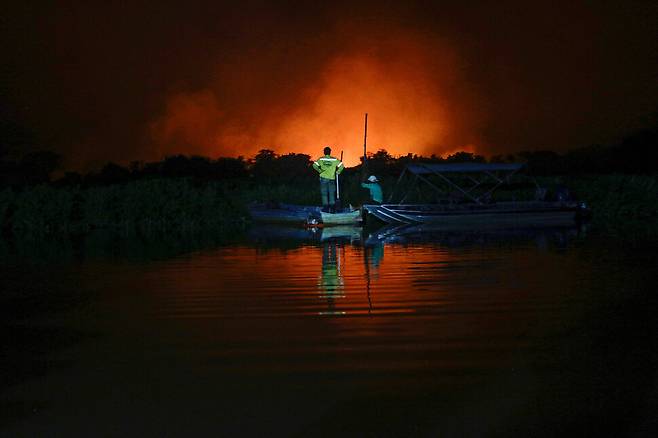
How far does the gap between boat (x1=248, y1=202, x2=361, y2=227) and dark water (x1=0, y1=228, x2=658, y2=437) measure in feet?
38.2

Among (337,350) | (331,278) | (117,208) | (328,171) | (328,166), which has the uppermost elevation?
(328,166)

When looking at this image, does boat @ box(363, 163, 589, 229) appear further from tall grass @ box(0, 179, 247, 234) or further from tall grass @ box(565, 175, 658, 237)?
tall grass @ box(0, 179, 247, 234)

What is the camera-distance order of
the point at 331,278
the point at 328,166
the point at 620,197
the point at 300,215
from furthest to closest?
the point at 620,197
the point at 300,215
the point at 328,166
the point at 331,278

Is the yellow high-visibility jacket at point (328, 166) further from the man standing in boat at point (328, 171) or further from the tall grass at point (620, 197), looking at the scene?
the tall grass at point (620, 197)

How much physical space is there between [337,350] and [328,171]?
18.6 m

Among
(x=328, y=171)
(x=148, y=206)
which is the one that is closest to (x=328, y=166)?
(x=328, y=171)

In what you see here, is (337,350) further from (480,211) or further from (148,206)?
(148,206)

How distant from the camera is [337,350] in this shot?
6945mm

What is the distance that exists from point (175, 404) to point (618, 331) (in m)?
4.08

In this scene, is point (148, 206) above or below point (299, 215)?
above

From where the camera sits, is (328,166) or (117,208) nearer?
(328,166)

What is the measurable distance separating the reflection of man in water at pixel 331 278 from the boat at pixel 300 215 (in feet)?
27.2

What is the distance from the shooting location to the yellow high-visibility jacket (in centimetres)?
2519

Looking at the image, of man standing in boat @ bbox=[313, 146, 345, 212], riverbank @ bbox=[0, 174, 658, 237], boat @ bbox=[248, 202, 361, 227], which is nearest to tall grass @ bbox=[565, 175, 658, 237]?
riverbank @ bbox=[0, 174, 658, 237]
